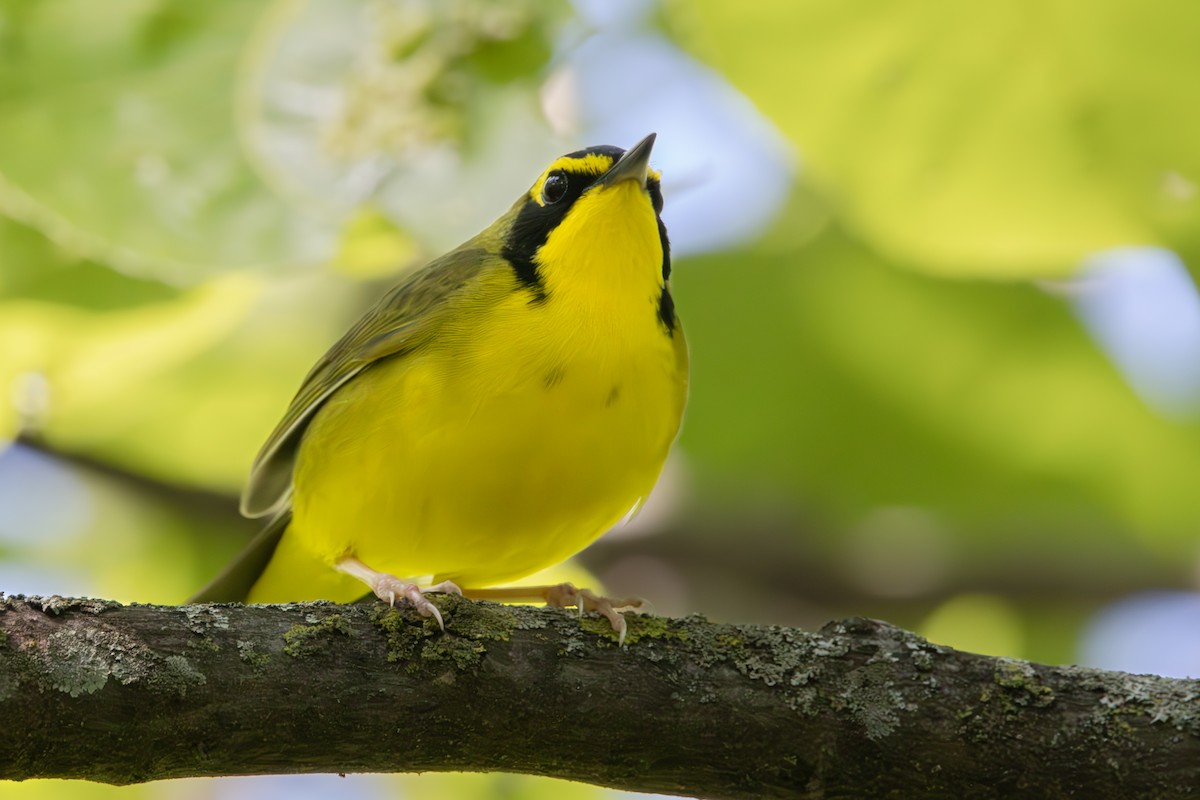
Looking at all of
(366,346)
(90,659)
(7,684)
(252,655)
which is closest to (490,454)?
(366,346)

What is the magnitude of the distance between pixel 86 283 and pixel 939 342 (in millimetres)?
3823

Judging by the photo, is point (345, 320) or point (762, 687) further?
point (345, 320)

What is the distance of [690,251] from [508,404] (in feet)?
7.22

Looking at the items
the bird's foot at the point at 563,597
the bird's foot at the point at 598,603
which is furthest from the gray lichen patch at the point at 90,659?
the bird's foot at the point at 563,597

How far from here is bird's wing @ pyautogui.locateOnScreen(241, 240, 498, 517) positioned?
4828 millimetres

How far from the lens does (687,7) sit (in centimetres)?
466

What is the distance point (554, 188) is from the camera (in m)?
5.27

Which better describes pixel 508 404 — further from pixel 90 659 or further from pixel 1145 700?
pixel 1145 700

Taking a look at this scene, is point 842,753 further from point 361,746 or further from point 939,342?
point 939,342

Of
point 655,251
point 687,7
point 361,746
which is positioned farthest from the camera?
point 655,251

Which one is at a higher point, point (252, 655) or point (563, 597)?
point (563, 597)

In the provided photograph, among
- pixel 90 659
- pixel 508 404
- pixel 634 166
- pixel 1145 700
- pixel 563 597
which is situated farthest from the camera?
pixel 563 597

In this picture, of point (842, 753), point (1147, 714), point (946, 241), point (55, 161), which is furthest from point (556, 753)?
point (55, 161)

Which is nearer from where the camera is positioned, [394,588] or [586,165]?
[394,588]
